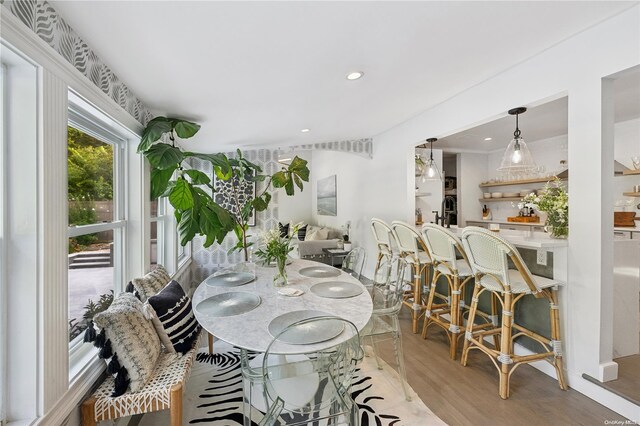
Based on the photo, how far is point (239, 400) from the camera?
2.08 metres

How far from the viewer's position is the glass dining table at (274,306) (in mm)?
1392

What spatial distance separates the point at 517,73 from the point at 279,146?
3470 millimetres

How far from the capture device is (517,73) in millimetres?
2363

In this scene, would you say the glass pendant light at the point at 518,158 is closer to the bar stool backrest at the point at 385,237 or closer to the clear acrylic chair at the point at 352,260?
the bar stool backrest at the point at 385,237

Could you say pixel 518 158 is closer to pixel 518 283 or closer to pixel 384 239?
pixel 518 283

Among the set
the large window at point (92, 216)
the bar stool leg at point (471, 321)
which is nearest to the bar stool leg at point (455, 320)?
the bar stool leg at point (471, 321)

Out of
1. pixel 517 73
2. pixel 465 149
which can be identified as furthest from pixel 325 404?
pixel 465 149

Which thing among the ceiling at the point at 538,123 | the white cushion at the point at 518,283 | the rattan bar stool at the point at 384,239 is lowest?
the white cushion at the point at 518,283

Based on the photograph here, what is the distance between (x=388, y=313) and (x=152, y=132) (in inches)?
92.9

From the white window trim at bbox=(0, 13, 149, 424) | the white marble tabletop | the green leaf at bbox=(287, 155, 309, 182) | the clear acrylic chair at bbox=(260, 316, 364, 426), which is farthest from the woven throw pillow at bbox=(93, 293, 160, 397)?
the green leaf at bbox=(287, 155, 309, 182)

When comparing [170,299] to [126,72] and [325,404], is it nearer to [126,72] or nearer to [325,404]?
[325,404]

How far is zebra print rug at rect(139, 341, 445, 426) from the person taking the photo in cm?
186

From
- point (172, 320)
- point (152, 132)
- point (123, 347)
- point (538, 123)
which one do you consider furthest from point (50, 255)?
point (538, 123)

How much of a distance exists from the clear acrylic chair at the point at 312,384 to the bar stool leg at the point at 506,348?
1.09 meters
